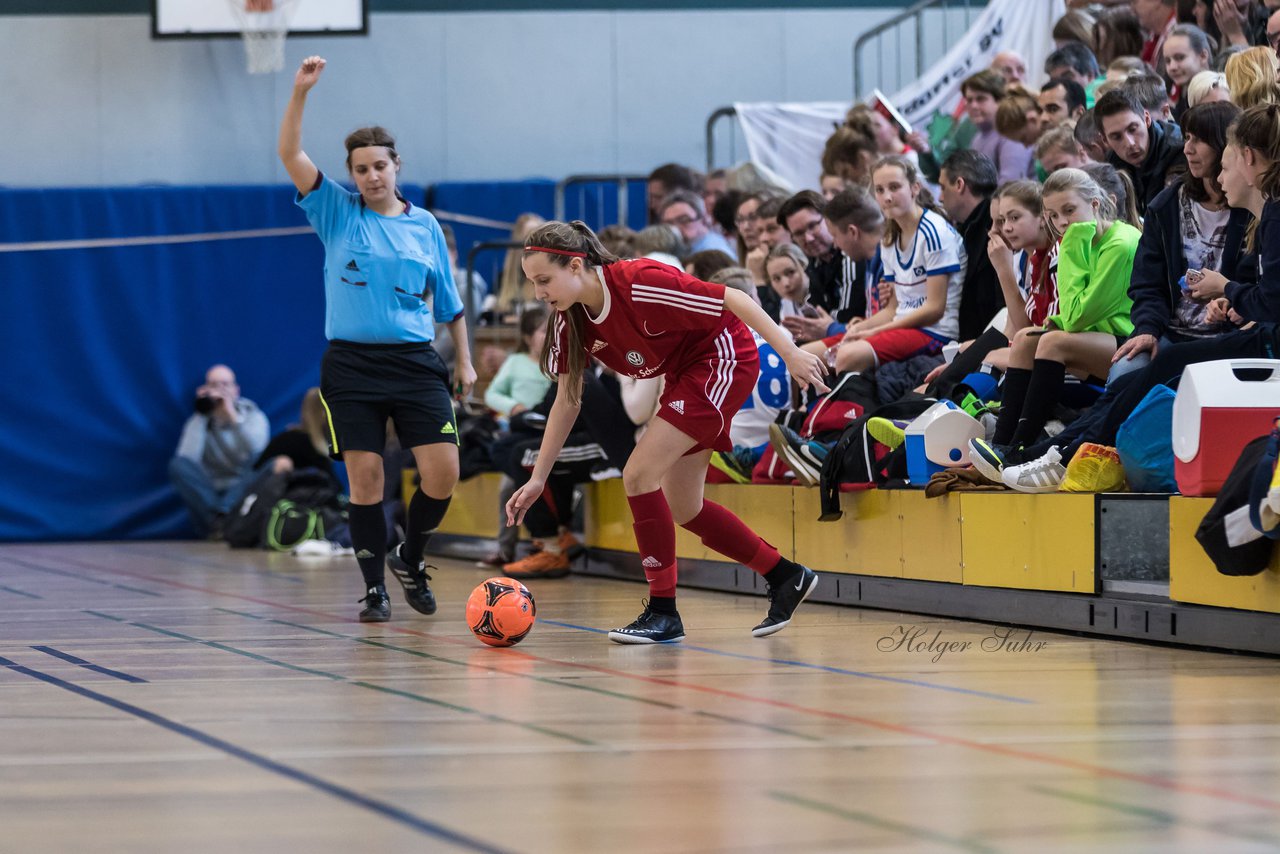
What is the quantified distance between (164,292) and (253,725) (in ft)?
31.2

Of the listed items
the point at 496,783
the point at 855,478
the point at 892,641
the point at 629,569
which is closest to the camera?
the point at 496,783

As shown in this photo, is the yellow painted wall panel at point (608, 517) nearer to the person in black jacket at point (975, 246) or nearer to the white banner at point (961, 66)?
the person in black jacket at point (975, 246)

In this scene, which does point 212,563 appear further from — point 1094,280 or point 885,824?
point 885,824

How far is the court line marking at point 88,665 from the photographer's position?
4.35m

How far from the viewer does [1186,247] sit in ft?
18.6

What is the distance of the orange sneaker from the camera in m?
8.29

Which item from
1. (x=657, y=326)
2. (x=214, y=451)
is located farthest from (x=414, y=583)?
(x=214, y=451)

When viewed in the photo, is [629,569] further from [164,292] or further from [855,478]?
[164,292]

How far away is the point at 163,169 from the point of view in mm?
12734

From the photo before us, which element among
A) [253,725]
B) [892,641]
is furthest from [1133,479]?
[253,725]

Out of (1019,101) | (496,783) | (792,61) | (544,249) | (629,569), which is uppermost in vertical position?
(792,61)

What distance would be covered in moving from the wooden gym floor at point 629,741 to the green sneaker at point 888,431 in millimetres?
760

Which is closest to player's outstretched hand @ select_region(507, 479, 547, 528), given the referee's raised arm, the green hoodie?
the referee's raised arm

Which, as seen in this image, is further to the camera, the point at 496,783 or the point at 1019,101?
the point at 1019,101
